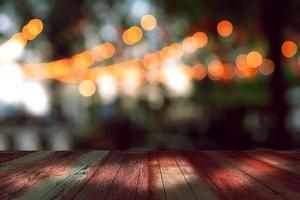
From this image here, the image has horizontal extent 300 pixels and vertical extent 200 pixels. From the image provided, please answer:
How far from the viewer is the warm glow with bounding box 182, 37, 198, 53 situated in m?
16.0

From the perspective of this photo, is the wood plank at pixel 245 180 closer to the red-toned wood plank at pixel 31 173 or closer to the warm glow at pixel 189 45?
the red-toned wood plank at pixel 31 173

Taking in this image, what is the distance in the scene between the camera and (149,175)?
3.15 metres

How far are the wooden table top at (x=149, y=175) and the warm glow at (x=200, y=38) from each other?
10742 mm

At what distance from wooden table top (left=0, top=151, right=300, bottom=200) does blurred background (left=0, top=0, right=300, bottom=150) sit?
3.02 metres

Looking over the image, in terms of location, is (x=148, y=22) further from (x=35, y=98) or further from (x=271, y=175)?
(x=271, y=175)

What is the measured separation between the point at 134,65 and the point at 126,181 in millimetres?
14514

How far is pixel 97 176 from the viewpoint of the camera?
10.3 ft

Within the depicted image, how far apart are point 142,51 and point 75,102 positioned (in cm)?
604

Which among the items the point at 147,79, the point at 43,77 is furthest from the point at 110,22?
the point at 43,77

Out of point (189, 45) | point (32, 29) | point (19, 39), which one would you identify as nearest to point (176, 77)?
point (189, 45)

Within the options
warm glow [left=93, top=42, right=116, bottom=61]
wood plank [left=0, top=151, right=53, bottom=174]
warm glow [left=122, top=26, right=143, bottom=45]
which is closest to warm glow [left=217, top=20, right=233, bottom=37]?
warm glow [left=122, top=26, right=143, bottom=45]

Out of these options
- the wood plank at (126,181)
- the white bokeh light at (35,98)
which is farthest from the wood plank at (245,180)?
the white bokeh light at (35,98)

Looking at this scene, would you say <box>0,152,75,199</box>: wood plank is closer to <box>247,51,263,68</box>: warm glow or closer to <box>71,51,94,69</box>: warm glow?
<box>71,51,94,69</box>: warm glow

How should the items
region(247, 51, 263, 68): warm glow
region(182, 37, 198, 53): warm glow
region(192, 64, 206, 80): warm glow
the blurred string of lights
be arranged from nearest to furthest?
the blurred string of lights → region(182, 37, 198, 53): warm glow → region(247, 51, 263, 68): warm glow → region(192, 64, 206, 80): warm glow
